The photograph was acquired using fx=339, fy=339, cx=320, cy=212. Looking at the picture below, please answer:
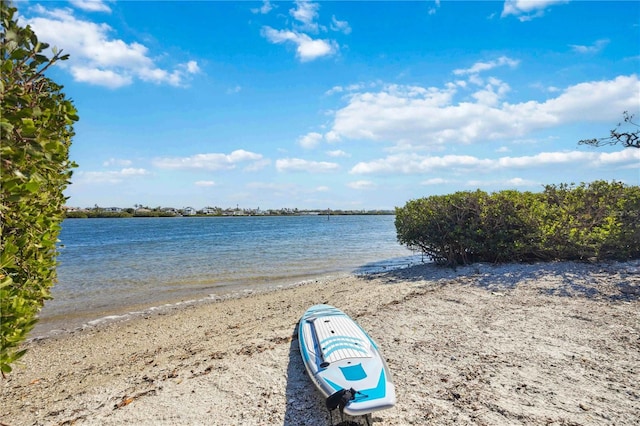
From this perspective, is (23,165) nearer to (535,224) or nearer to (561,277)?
(561,277)

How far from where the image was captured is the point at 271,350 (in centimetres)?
604

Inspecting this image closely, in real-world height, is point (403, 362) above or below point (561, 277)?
below

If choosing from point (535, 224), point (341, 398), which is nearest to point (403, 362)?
point (341, 398)

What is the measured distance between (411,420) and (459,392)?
2.91ft

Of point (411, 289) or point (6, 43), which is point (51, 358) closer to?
point (6, 43)

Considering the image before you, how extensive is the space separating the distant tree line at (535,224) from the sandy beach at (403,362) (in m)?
1.07

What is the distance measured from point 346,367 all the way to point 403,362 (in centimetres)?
131

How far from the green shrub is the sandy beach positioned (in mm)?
1036

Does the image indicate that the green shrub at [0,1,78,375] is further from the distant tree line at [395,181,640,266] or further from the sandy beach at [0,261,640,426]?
the distant tree line at [395,181,640,266]

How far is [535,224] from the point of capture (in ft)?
37.4

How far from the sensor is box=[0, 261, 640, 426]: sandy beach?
4.16m

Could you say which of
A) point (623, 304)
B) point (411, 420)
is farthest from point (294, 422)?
point (623, 304)

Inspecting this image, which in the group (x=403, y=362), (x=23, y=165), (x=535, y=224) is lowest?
(x=403, y=362)

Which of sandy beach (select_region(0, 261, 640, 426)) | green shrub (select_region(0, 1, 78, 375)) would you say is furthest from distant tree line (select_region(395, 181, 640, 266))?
green shrub (select_region(0, 1, 78, 375))
